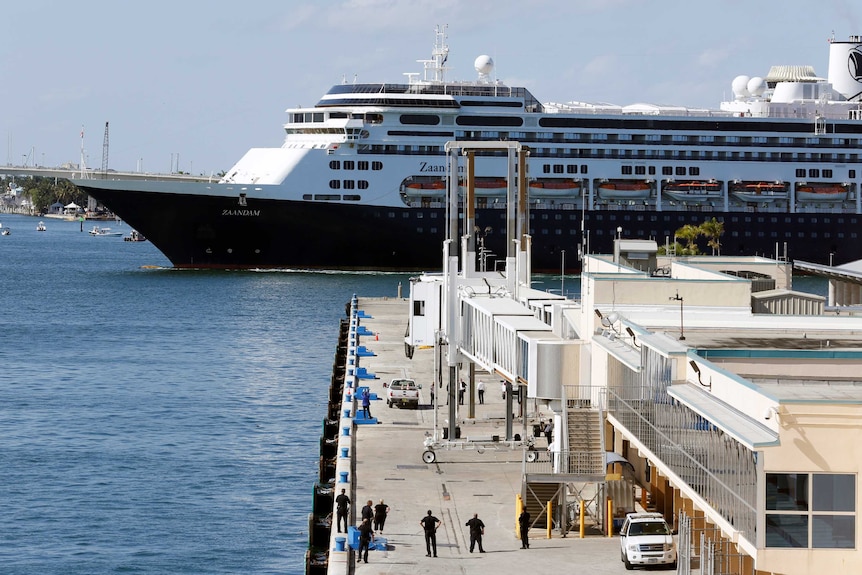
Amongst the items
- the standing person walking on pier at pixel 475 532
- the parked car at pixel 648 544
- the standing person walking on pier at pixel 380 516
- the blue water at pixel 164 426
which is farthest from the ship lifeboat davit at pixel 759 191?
the parked car at pixel 648 544

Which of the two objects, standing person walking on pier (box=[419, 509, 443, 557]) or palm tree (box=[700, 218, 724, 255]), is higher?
palm tree (box=[700, 218, 724, 255])

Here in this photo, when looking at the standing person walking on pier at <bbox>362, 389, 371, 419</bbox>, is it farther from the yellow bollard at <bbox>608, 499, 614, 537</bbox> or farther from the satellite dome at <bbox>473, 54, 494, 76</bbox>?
the satellite dome at <bbox>473, 54, 494, 76</bbox>

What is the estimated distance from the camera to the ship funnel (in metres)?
121

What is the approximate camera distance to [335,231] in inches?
3922

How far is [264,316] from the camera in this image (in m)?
78.4

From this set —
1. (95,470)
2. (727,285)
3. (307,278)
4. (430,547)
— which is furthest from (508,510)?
(307,278)

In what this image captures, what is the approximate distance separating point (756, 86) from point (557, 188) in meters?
17.0

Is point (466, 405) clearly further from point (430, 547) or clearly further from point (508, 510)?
point (430, 547)

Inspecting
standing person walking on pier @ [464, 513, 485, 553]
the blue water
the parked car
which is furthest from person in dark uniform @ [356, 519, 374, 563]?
the blue water

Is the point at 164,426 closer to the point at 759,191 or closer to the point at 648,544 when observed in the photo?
the point at 648,544

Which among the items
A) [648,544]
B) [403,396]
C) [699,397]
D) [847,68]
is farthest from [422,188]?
[699,397]

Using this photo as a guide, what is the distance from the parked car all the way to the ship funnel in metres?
101

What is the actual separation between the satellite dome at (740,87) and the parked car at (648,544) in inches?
3646

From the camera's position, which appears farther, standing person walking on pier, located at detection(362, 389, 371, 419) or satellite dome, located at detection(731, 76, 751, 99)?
satellite dome, located at detection(731, 76, 751, 99)
